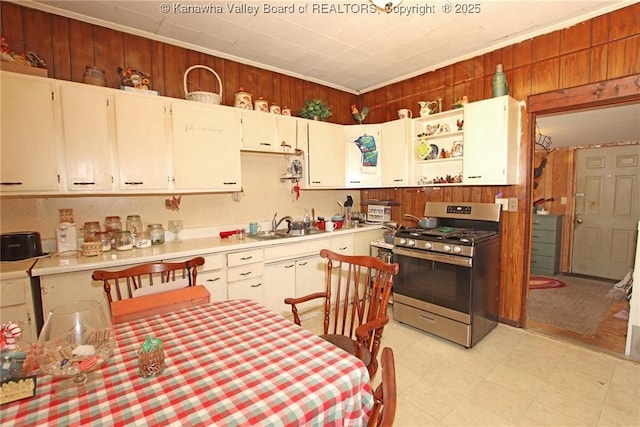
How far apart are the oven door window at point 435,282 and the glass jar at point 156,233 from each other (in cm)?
221

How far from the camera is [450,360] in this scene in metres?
2.41

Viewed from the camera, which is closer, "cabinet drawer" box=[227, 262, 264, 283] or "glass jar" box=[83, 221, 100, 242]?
"glass jar" box=[83, 221, 100, 242]

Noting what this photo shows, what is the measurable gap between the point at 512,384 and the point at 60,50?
13.5ft

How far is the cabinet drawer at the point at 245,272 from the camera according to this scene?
8.56 ft

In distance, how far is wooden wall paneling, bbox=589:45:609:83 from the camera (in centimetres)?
236

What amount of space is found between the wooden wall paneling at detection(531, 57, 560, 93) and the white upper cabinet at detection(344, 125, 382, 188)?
1.54 metres

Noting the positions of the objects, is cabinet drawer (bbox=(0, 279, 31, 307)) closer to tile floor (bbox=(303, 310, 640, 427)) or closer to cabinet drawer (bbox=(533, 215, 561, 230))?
tile floor (bbox=(303, 310, 640, 427))

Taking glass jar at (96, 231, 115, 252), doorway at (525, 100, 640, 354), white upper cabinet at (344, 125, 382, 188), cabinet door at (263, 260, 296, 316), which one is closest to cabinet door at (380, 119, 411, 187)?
white upper cabinet at (344, 125, 382, 188)

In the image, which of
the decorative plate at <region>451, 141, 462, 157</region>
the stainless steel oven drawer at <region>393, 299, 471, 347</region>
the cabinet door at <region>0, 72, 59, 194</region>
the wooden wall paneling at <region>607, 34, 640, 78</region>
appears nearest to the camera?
the cabinet door at <region>0, 72, 59, 194</region>

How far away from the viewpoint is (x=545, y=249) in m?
4.93

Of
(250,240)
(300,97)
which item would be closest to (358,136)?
(300,97)

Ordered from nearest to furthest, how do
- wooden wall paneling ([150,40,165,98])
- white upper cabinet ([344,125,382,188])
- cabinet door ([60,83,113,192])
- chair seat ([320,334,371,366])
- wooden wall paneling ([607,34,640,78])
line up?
1. chair seat ([320,334,371,366])
2. cabinet door ([60,83,113,192])
3. wooden wall paneling ([607,34,640,78])
4. wooden wall paneling ([150,40,165,98])
5. white upper cabinet ([344,125,382,188])

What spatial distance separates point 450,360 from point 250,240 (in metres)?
1.98

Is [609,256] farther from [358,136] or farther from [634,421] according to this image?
[358,136]
